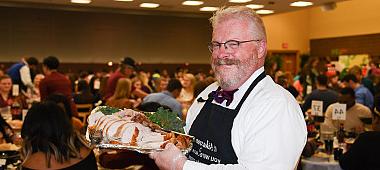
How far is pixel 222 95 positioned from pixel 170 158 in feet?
1.20

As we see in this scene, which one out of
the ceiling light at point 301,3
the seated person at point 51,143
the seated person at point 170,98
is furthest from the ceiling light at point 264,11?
the seated person at point 51,143

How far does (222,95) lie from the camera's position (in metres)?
2.00

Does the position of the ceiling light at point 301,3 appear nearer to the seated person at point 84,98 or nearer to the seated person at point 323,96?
the seated person at point 323,96

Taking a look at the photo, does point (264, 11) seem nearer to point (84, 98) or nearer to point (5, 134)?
point (84, 98)

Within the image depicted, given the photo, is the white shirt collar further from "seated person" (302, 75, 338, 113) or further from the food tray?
"seated person" (302, 75, 338, 113)

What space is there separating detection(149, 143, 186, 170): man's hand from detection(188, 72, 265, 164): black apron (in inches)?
7.3

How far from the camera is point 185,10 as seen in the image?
485 inches

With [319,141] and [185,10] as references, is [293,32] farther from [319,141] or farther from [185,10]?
[319,141]

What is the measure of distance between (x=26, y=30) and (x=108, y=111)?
1200 cm

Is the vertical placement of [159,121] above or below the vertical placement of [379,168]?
above

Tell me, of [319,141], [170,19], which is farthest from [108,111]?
[170,19]

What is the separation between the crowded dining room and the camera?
1.82 meters

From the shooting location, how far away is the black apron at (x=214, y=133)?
6.19 ft

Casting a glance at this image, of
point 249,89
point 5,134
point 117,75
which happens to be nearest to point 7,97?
point 117,75
